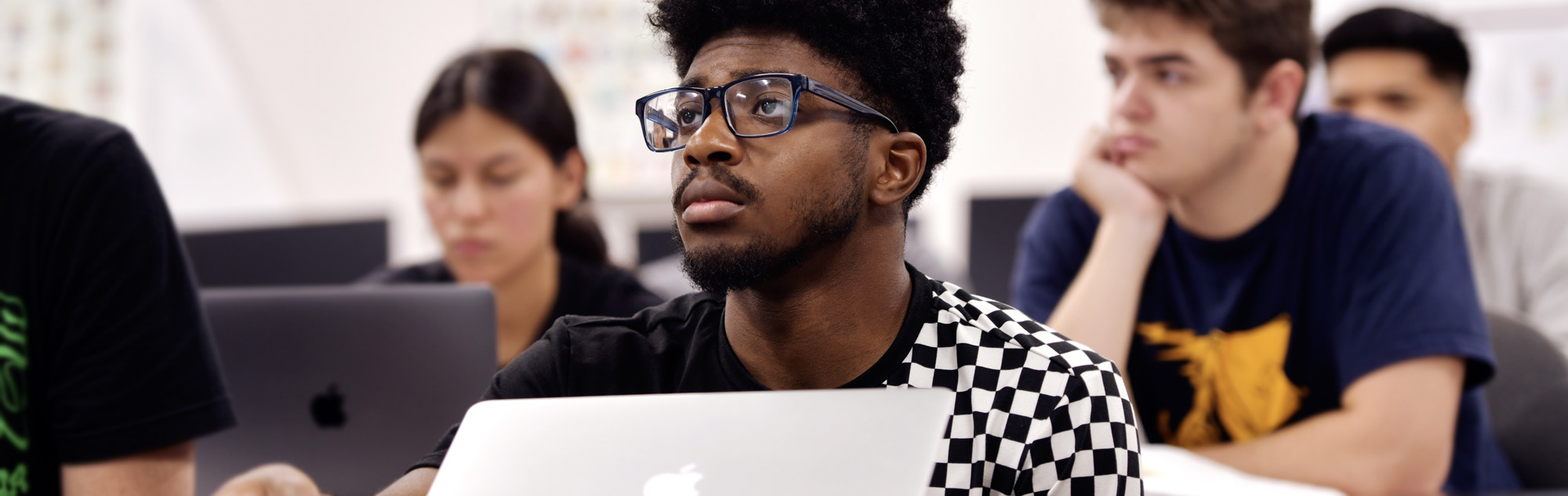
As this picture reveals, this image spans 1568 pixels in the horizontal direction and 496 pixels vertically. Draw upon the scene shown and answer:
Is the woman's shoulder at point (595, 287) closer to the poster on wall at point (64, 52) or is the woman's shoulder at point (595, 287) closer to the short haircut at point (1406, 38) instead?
the short haircut at point (1406, 38)

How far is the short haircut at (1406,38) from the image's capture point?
2.56 m

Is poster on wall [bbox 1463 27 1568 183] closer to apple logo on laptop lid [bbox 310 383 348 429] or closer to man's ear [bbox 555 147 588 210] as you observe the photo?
man's ear [bbox 555 147 588 210]

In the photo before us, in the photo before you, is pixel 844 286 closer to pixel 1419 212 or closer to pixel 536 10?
pixel 1419 212

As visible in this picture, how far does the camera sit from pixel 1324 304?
5.12ft

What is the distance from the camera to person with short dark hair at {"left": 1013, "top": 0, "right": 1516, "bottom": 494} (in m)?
1.43

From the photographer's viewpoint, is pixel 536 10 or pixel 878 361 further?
pixel 536 10

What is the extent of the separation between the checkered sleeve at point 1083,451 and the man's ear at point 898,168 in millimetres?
168

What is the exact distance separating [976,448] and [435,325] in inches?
21.6

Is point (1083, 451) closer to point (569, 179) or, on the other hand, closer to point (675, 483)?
point (675, 483)

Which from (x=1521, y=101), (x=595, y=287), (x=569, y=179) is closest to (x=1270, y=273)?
(x=595, y=287)

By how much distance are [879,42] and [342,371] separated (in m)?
0.62

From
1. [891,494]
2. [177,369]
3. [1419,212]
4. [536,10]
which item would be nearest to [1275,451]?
[1419,212]

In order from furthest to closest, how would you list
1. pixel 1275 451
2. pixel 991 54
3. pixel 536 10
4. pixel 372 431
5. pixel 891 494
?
pixel 536 10 < pixel 991 54 < pixel 1275 451 < pixel 372 431 < pixel 891 494

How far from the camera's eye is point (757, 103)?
74 centimetres
